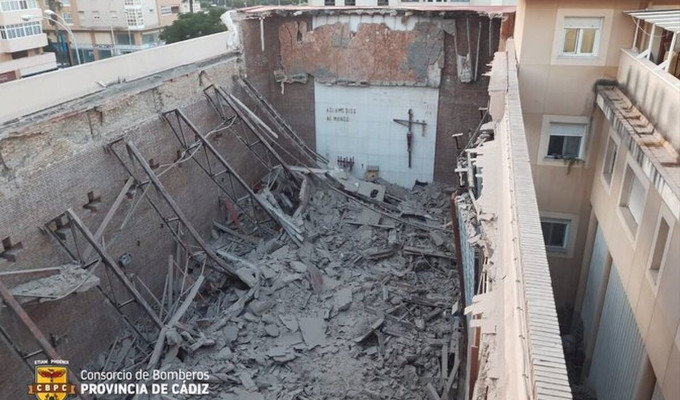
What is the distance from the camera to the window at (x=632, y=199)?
8.75 meters

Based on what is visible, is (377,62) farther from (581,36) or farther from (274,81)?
(581,36)

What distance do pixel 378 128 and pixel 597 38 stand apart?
26.6 feet

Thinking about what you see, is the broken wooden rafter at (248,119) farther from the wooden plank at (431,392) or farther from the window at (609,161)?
the window at (609,161)

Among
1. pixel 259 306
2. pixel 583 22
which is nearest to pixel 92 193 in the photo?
pixel 259 306

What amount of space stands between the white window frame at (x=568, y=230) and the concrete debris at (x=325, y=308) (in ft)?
7.87

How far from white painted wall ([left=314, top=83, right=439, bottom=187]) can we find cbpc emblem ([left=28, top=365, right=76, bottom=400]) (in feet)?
38.9

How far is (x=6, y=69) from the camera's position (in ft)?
111

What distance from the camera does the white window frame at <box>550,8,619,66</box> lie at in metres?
10.8

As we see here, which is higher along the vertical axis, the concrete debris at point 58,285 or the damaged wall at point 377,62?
the damaged wall at point 377,62

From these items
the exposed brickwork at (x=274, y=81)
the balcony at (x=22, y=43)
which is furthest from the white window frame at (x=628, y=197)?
the balcony at (x=22, y=43)

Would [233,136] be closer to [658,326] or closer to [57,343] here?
[57,343]

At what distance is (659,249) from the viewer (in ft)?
25.1

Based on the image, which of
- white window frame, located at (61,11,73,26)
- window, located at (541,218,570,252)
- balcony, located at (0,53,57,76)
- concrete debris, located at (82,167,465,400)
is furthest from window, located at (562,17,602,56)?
white window frame, located at (61,11,73,26)

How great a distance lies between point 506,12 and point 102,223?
11.6 m
